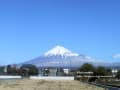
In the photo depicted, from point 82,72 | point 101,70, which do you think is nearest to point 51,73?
point 82,72

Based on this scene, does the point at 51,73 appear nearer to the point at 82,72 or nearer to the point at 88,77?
the point at 82,72

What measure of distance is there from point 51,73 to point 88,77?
154ft

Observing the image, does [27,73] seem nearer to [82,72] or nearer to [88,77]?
[82,72]

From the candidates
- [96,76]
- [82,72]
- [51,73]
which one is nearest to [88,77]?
[96,76]

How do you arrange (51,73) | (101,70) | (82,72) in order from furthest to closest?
(51,73) → (82,72) → (101,70)

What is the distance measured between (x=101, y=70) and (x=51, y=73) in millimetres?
40828

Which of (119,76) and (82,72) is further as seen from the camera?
(82,72)

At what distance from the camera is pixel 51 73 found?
7618 inches

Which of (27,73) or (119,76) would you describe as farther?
(27,73)

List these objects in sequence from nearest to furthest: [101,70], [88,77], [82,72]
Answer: [88,77] → [101,70] → [82,72]

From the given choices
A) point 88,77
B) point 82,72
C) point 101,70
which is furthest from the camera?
point 82,72

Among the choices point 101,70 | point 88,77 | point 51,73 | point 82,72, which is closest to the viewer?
point 88,77

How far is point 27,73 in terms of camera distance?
656 ft

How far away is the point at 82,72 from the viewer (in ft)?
556
